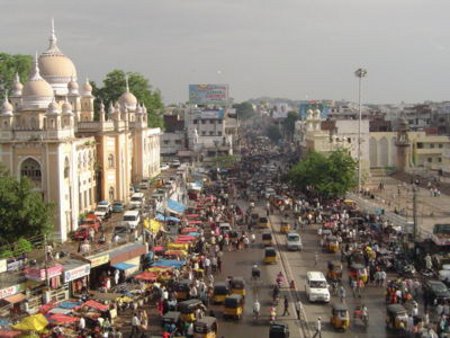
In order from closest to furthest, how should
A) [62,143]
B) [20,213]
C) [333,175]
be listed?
[20,213], [62,143], [333,175]

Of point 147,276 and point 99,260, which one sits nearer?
point 147,276

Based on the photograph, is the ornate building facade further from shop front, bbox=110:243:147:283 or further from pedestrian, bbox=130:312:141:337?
pedestrian, bbox=130:312:141:337

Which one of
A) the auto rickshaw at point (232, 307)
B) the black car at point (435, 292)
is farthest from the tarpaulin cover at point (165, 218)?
the black car at point (435, 292)

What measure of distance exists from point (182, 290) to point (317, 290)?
5.30 meters

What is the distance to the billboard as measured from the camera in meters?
124

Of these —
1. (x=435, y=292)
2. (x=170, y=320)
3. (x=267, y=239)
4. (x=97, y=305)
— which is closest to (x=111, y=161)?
(x=267, y=239)

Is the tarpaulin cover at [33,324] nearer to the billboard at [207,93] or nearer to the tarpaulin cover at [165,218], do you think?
the tarpaulin cover at [165,218]

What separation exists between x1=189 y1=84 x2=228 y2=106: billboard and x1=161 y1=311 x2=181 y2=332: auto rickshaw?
334 ft

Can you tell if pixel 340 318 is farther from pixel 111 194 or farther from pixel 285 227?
pixel 111 194

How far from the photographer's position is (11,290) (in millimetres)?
24812

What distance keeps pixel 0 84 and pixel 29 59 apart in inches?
128

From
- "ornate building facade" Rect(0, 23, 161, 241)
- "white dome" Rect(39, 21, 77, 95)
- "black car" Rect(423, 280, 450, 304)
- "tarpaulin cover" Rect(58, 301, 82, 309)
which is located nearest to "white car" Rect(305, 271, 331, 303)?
"black car" Rect(423, 280, 450, 304)

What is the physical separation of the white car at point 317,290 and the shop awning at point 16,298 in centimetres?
1088

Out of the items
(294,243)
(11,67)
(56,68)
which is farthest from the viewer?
(11,67)
